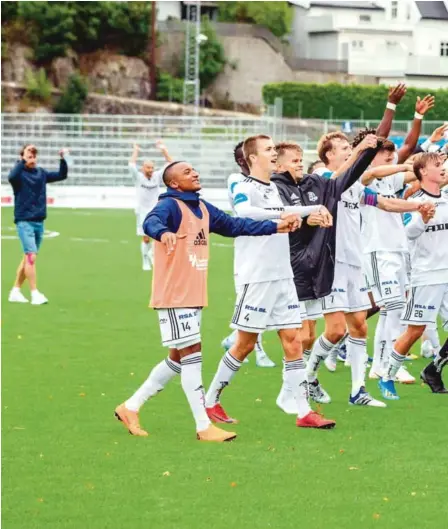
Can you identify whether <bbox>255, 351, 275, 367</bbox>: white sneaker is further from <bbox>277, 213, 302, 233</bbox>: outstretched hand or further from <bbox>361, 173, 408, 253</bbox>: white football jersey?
<bbox>277, 213, 302, 233</bbox>: outstretched hand

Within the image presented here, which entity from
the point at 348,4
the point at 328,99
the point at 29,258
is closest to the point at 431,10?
the point at 348,4

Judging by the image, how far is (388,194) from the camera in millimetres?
12422

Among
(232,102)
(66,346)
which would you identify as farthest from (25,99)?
(66,346)

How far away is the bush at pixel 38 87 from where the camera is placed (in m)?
77.2

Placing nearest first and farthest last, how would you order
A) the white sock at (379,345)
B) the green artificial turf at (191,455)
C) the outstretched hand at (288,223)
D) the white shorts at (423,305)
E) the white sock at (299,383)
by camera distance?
the green artificial turf at (191,455)
the outstretched hand at (288,223)
the white sock at (299,383)
the white shorts at (423,305)
the white sock at (379,345)

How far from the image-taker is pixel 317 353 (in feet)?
36.6

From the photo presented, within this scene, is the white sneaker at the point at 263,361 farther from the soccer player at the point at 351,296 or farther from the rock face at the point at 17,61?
the rock face at the point at 17,61

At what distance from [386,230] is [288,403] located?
8.16 ft

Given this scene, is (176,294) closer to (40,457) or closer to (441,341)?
(40,457)

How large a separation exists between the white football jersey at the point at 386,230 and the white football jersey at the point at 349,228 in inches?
53.3

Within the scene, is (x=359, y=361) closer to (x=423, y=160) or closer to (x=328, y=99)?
(x=423, y=160)

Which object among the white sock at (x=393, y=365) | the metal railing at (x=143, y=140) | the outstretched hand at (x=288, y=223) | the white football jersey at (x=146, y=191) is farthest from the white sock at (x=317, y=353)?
the metal railing at (x=143, y=140)

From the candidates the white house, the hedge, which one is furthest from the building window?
the hedge

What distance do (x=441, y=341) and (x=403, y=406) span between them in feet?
14.8
